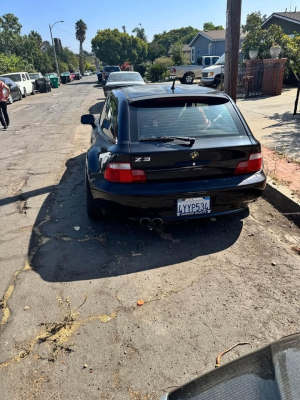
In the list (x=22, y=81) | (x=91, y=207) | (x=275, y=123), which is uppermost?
(x=22, y=81)

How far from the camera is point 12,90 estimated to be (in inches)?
784

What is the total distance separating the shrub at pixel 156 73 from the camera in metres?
29.0

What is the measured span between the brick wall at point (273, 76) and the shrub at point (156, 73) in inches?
680

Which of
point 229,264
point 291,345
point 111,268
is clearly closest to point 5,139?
point 111,268

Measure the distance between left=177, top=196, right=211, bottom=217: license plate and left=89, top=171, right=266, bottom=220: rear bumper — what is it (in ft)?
0.14

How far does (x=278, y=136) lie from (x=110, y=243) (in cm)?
526

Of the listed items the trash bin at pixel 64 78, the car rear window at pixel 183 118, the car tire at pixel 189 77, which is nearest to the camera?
the car rear window at pixel 183 118

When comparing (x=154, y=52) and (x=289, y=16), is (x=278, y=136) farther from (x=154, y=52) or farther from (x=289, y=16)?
(x=154, y=52)

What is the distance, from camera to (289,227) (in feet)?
12.1

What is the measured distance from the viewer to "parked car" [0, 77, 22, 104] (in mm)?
19562

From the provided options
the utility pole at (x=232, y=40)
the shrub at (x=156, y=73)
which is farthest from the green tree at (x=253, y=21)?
the utility pole at (x=232, y=40)

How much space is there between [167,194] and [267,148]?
12.9 ft

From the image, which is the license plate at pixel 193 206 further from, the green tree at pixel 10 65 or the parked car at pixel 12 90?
the green tree at pixel 10 65

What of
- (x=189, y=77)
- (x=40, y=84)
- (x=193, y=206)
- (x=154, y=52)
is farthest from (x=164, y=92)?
(x=154, y=52)
